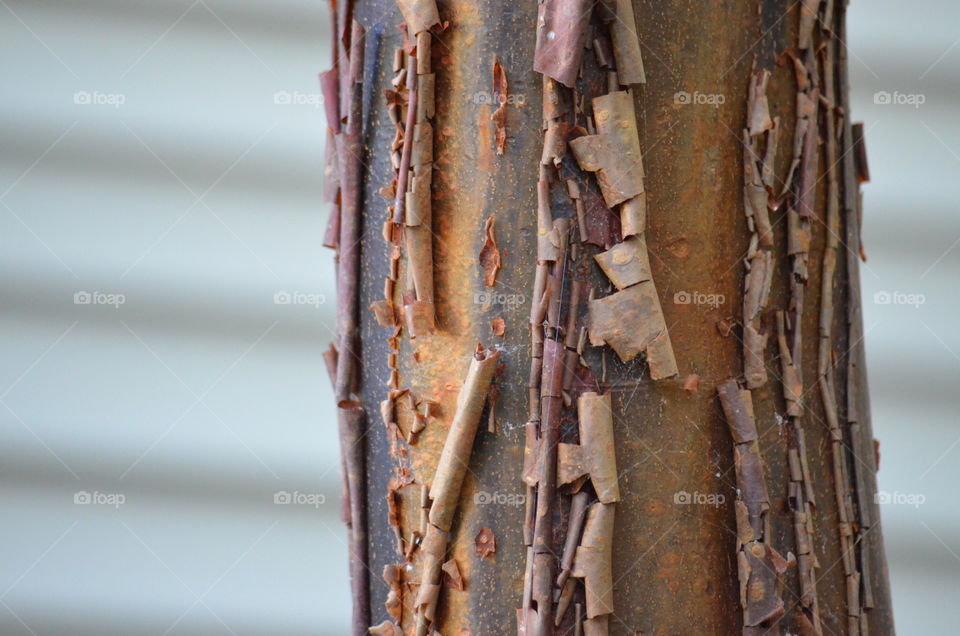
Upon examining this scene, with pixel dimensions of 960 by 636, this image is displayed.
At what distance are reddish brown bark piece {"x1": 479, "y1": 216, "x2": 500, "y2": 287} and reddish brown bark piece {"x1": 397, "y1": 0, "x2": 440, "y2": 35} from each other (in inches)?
4.7

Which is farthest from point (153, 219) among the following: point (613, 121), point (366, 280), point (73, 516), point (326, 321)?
point (613, 121)

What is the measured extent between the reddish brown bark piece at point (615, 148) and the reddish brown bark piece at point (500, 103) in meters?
0.04

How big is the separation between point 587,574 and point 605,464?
6cm

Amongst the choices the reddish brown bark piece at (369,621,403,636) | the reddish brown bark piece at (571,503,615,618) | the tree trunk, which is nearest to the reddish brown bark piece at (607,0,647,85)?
the tree trunk

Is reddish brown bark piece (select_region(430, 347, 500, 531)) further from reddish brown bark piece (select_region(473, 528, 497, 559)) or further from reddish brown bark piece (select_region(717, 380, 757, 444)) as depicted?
reddish brown bark piece (select_region(717, 380, 757, 444))

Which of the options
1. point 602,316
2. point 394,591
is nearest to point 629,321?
point 602,316

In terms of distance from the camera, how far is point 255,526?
1.13 m

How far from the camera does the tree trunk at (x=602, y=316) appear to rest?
50cm

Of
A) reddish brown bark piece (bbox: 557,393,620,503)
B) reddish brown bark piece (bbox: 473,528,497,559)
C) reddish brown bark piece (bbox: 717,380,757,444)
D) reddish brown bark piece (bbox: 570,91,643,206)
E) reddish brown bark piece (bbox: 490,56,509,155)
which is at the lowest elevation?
reddish brown bark piece (bbox: 473,528,497,559)

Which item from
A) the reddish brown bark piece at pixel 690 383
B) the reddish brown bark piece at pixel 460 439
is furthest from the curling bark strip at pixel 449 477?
the reddish brown bark piece at pixel 690 383

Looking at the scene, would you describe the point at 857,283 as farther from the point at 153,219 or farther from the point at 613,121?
the point at 153,219

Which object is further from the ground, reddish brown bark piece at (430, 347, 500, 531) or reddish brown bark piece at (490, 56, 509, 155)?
reddish brown bark piece at (490, 56, 509, 155)

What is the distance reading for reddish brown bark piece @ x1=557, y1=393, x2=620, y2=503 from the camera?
1.64 ft

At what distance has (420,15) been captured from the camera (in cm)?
52
